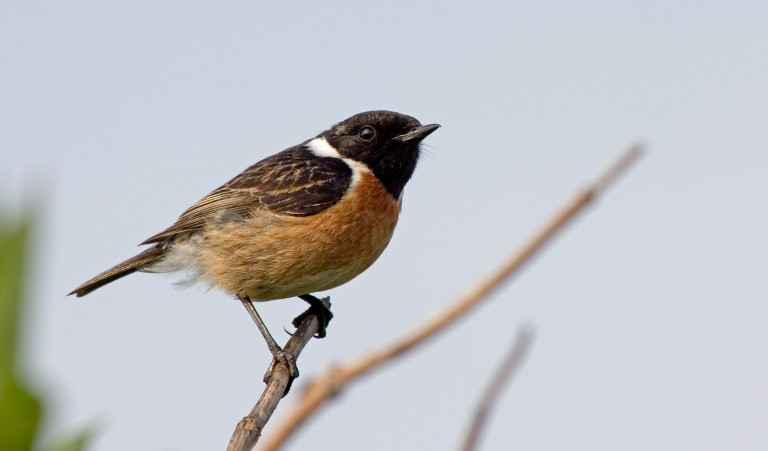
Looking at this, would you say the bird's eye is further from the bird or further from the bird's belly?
the bird's belly

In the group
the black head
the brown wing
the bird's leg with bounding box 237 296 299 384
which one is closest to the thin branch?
the bird's leg with bounding box 237 296 299 384

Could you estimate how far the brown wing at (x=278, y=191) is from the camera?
331 inches

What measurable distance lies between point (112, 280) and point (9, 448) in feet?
27.6

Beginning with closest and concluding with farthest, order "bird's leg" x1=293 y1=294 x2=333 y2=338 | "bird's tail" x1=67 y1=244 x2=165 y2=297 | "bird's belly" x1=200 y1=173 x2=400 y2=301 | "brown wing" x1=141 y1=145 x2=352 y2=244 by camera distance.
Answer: "bird's belly" x1=200 y1=173 x2=400 y2=301, "brown wing" x1=141 y1=145 x2=352 y2=244, "bird's leg" x1=293 y1=294 x2=333 y2=338, "bird's tail" x1=67 y1=244 x2=165 y2=297

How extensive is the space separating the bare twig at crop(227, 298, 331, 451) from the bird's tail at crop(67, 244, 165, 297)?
62.7 inches

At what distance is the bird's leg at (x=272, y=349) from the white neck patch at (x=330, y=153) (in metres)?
1.46

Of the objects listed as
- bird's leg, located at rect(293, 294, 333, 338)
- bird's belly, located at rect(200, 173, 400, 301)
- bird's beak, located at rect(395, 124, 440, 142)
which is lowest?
bird's leg, located at rect(293, 294, 333, 338)

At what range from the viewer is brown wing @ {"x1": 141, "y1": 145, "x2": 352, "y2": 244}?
8.42 metres

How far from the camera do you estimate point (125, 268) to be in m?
8.94

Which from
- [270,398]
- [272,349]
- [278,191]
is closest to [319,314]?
[272,349]

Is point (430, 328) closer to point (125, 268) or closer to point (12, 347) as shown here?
point (12, 347)


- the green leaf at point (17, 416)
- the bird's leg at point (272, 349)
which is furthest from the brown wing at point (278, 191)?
the green leaf at point (17, 416)

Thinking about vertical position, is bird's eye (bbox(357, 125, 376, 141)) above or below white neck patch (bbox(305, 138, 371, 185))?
above

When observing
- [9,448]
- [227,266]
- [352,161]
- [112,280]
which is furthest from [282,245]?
[9,448]
